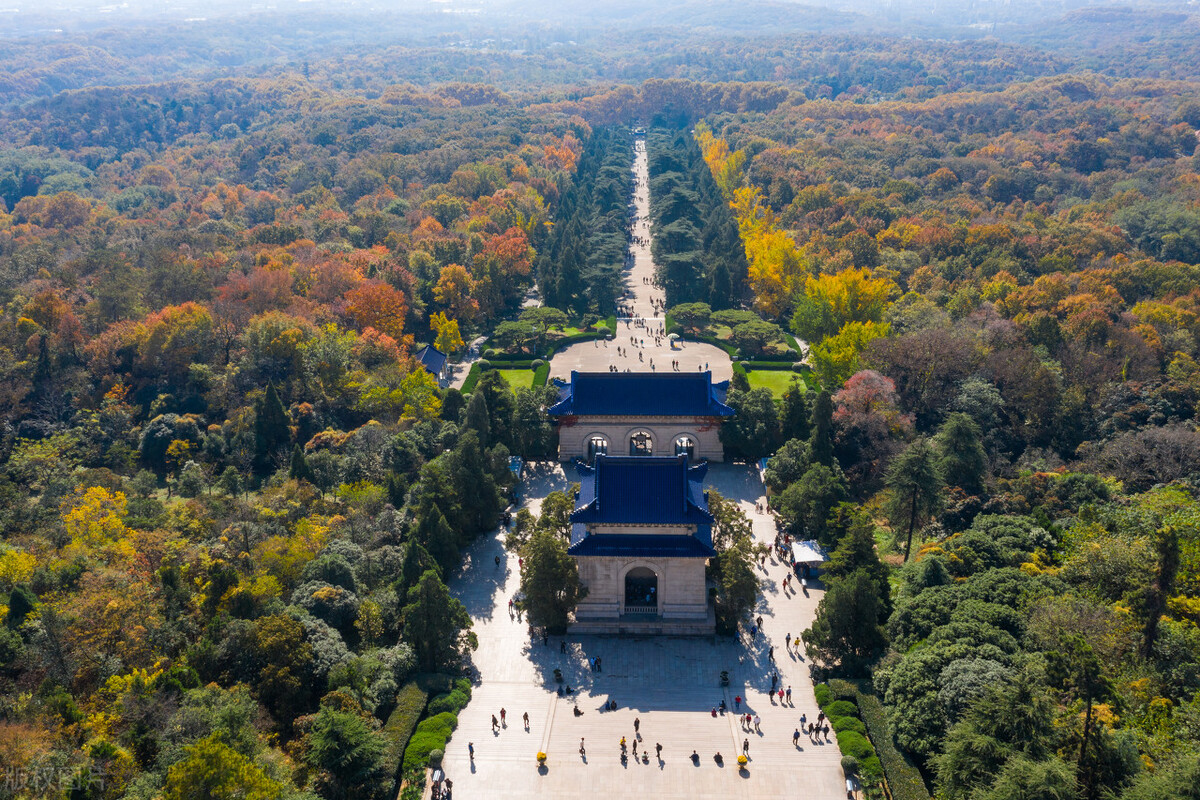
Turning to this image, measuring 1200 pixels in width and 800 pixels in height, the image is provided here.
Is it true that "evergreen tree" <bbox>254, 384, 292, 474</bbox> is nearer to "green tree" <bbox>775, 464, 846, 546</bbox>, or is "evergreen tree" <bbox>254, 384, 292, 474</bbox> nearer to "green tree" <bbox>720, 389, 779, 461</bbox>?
"green tree" <bbox>720, 389, 779, 461</bbox>

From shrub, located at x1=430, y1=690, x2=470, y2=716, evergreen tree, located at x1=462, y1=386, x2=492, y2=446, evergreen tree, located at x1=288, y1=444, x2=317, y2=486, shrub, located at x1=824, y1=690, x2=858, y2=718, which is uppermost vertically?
evergreen tree, located at x1=462, y1=386, x2=492, y2=446

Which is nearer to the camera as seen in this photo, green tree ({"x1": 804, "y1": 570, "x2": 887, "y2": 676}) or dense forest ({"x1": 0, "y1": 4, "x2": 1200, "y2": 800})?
dense forest ({"x1": 0, "y1": 4, "x2": 1200, "y2": 800})

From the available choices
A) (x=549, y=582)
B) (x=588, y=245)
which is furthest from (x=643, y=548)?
(x=588, y=245)

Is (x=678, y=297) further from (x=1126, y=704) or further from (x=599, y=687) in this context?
(x=1126, y=704)

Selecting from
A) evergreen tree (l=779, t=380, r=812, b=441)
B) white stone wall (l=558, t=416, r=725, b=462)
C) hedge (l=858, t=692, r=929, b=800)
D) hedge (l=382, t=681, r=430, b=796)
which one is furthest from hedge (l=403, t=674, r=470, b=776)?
evergreen tree (l=779, t=380, r=812, b=441)

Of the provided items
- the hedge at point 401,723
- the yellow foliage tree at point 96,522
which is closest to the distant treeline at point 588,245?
the yellow foliage tree at point 96,522

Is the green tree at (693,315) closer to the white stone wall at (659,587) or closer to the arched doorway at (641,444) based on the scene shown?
the arched doorway at (641,444)

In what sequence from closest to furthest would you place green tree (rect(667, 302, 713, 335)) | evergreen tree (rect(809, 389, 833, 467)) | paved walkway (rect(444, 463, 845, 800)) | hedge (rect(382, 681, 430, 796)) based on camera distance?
hedge (rect(382, 681, 430, 796)) → paved walkway (rect(444, 463, 845, 800)) → evergreen tree (rect(809, 389, 833, 467)) → green tree (rect(667, 302, 713, 335))
